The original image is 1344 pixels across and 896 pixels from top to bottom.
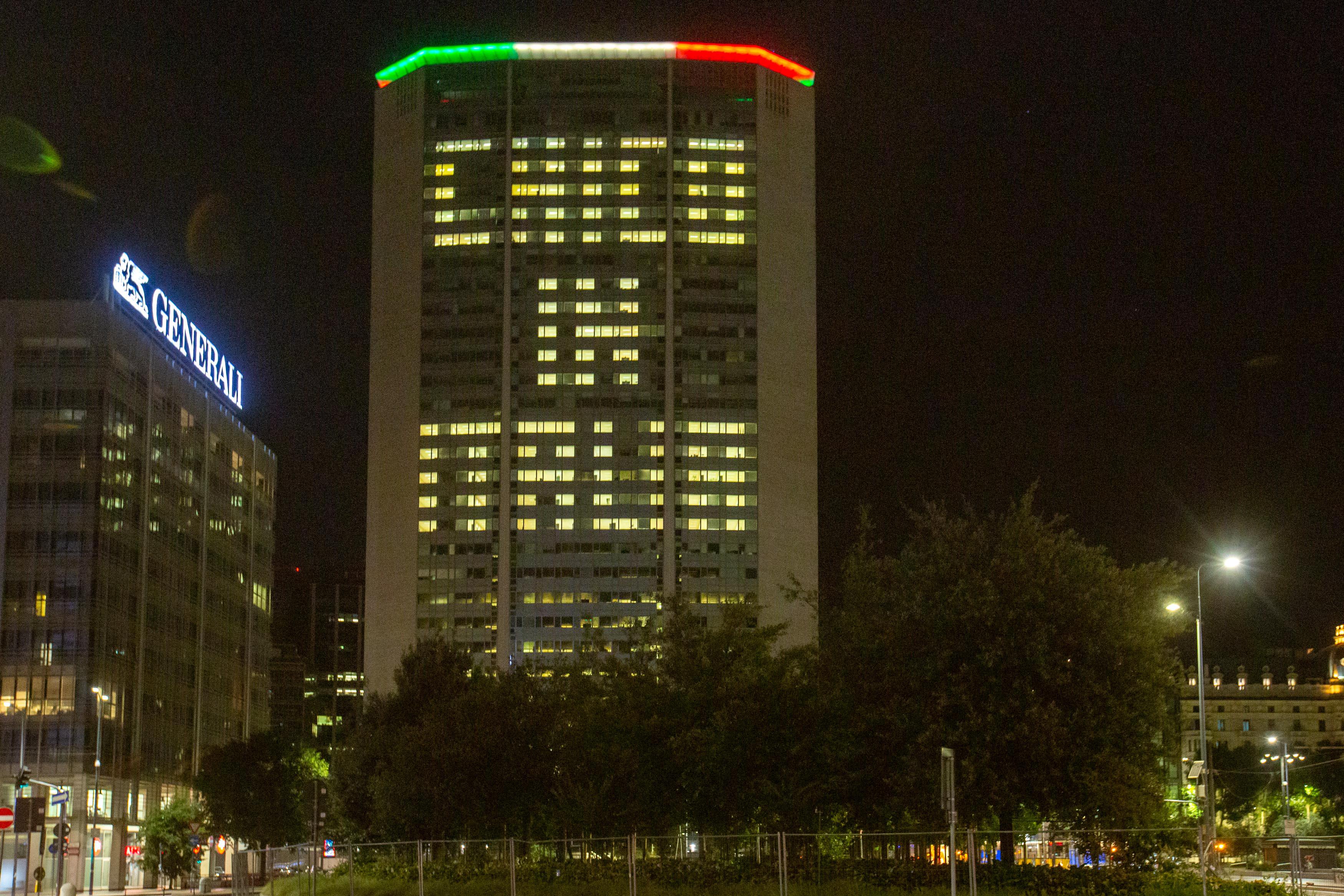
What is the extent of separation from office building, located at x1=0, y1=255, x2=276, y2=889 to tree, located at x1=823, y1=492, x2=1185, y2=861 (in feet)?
264

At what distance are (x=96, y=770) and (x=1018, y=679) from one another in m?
97.4

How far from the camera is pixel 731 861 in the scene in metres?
41.8

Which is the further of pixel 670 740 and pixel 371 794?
pixel 371 794

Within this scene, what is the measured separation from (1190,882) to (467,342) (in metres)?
165

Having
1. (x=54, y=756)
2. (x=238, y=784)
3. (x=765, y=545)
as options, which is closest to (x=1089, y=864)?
(x=238, y=784)

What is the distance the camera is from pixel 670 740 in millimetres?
48156

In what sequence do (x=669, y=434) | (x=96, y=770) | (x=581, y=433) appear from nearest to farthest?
1. (x=96, y=770)
2. (x=669, y=434)
3. (x=581, y=433)

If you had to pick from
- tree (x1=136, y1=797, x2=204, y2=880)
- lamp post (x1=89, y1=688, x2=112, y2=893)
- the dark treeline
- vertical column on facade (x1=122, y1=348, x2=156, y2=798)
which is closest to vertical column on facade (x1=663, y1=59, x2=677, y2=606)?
vertical column on facade (x1=122, y1=348, x2=156, y2=798)

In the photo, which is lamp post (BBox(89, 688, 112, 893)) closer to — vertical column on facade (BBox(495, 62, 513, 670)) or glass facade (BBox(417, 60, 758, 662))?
vertical column on facade (BBox(495, 62, 513, 670))

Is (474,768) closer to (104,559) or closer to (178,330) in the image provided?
(104,559)

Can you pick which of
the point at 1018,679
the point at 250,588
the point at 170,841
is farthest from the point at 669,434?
the point at 1018,679

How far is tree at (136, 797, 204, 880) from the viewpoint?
364 ft

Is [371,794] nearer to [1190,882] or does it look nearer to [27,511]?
[1190,882]

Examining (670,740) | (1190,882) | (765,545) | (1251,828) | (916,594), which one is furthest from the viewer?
(765,545)
